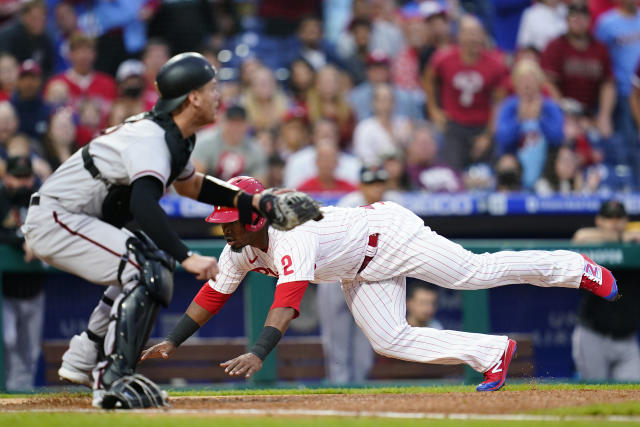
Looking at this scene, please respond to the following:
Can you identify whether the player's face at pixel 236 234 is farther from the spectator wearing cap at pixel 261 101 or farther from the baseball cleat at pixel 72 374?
the spectator wearing cap at pixel 261 101

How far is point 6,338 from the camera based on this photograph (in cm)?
707

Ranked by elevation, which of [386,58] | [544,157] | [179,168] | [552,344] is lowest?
[552,344]

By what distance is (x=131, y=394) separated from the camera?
396cm

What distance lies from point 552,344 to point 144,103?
4458 mm

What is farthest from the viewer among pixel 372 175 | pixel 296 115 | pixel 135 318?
pixel 296 115

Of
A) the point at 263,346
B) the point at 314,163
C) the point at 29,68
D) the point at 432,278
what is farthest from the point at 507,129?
the point at 263,346

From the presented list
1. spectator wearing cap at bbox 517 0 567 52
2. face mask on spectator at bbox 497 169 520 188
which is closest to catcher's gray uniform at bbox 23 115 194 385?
face mask on spectator at bbox 497 169 520 188

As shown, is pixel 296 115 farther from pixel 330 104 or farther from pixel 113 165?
pixel 113 165

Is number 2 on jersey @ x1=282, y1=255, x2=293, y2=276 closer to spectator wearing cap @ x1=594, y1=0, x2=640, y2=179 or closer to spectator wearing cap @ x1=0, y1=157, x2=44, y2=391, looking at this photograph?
spectator wearing cap @ x1=0, y1=157, x2=44, y2=391

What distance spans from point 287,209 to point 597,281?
180 cm

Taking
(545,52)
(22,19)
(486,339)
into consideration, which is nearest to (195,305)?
(486,339)

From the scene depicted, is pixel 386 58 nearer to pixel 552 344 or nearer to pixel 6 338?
pixel 552 344

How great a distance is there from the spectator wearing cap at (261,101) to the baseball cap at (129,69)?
1.06 meters

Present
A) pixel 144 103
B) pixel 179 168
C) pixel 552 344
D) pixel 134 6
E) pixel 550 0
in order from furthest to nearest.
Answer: pixel 550 0 < pixel 134 6 < pixel 144 103 < pixel 552 344 < pixel 179 168
